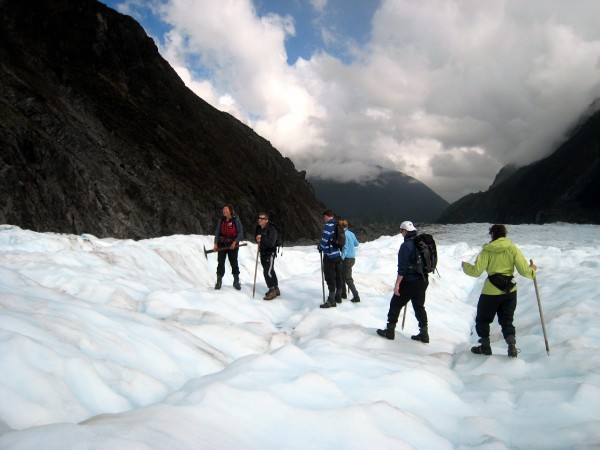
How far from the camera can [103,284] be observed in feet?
27.4

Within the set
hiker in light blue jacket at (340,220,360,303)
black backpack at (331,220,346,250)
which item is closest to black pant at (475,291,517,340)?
black backpack at (331,220,346,250)

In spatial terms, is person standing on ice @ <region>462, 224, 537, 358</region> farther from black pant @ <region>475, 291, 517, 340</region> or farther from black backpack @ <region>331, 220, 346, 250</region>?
black backpack @ <region>331, 220, 346, 250</region>

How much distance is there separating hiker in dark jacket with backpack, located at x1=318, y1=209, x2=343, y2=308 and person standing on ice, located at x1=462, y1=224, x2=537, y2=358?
3387mm

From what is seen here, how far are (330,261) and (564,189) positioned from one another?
164 m

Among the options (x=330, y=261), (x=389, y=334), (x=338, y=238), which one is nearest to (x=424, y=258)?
(x=389, y=334)

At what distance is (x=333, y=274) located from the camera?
958cm

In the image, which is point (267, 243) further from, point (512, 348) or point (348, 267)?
point (512, 348)

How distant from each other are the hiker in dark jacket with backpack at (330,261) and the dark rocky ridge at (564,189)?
460ft

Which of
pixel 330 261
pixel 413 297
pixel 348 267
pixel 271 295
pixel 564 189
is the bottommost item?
pixel 271 295

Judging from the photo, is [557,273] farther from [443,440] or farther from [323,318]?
[443,440]

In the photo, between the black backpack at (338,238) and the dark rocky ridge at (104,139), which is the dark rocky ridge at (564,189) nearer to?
the dark rocky ridge at (104,139)

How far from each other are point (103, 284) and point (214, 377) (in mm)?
5133

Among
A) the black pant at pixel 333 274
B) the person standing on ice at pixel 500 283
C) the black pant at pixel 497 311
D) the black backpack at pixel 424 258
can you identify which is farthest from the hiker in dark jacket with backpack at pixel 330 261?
the black pant at pixel 497 311

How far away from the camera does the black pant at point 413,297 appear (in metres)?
7.27
